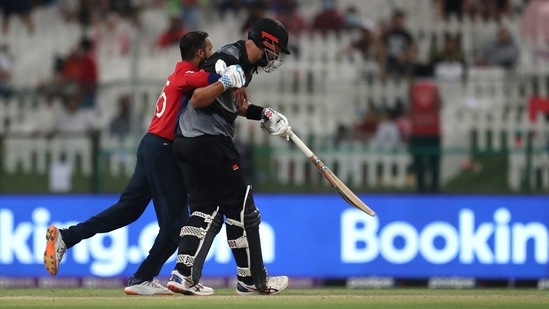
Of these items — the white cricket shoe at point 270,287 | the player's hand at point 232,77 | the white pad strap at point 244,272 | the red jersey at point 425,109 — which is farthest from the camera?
the red jersey at point 425,109

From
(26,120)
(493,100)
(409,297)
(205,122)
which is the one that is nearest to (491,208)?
(493,100)

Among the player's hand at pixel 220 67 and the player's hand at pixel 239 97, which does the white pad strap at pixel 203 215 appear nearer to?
the player's hand at pixel 239 97

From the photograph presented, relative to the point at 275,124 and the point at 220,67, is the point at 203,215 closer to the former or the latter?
the point at 275,124

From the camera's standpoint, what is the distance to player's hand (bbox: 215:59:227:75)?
11.1m

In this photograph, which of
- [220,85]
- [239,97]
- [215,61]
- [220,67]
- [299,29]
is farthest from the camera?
[299,29]

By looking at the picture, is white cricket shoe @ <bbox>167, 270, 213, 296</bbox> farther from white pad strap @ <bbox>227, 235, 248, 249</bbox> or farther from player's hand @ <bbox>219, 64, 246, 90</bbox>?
player's hand @ <bbox>219, 64, 246, 90</bbox>

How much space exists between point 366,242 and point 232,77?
5.50 meters

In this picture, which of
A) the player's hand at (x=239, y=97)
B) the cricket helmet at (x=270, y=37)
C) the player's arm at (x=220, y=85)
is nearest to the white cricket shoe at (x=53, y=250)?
the player's arm at (x=220, y=85)

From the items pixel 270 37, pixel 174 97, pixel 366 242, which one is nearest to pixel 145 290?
pixel 174 97

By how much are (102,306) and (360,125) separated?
855 centimetres

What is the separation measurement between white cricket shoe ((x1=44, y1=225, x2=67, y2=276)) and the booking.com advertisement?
4.10 meters

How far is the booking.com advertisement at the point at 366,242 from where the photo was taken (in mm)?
16062

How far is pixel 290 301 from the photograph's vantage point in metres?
11.1

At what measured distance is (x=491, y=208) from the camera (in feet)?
53.1
